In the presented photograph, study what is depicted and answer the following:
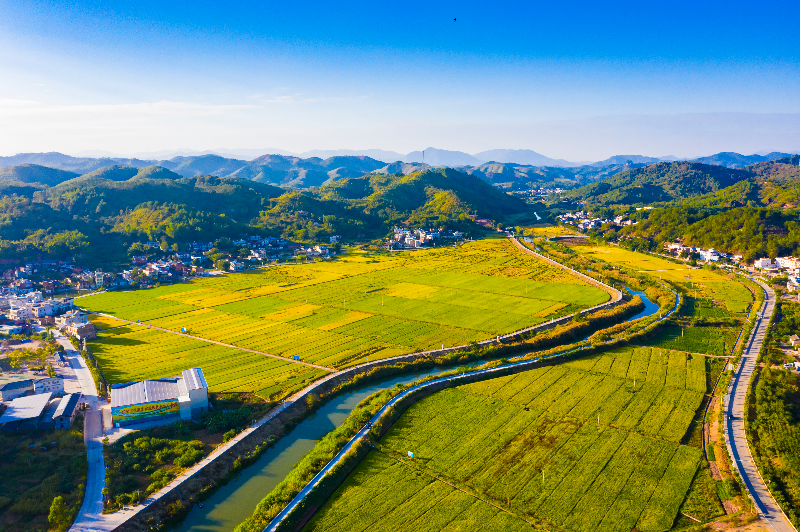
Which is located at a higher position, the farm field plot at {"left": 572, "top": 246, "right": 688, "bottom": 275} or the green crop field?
the farm field plot at {"left": 572, "top": 246, "right": 688, "bottom": 275}

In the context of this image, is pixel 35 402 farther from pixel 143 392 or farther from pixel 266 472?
pixel 266 472

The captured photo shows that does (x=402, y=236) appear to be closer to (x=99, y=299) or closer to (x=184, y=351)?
(x=99, y=299)

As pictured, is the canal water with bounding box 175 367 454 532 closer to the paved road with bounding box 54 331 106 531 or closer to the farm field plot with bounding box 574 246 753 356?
the paved road with bounding box 54 331 106 531

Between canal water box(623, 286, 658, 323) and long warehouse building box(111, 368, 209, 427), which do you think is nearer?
long warehouse building box(111, 368, 209, 427)

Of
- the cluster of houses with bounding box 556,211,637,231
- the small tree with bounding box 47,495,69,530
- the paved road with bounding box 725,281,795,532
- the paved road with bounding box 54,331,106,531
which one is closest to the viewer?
the paved road with bounding box 725,281,795,532

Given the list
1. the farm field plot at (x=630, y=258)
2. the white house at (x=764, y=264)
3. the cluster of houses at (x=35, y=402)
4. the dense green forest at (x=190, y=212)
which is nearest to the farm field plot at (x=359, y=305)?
the cluster of houses at (x=35, y=402)

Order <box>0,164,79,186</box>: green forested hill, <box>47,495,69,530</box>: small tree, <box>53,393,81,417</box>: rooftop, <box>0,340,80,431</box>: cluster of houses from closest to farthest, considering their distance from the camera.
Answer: <box>47,495,69,530</box>: small tree, <box>0,340,80,431</box>: cluster of houses, <box>53,393,81,417</box>: rooftop, <box>0,164,79,186</box>: green forested hill

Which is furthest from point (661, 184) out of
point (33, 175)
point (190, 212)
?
point (33, 175)

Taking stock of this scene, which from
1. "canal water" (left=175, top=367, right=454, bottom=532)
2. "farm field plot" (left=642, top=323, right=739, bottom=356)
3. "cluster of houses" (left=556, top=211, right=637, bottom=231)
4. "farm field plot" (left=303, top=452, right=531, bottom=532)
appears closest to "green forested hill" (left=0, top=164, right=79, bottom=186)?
→ "canal water" (left=175, top=367, right=454, bottom=532)
